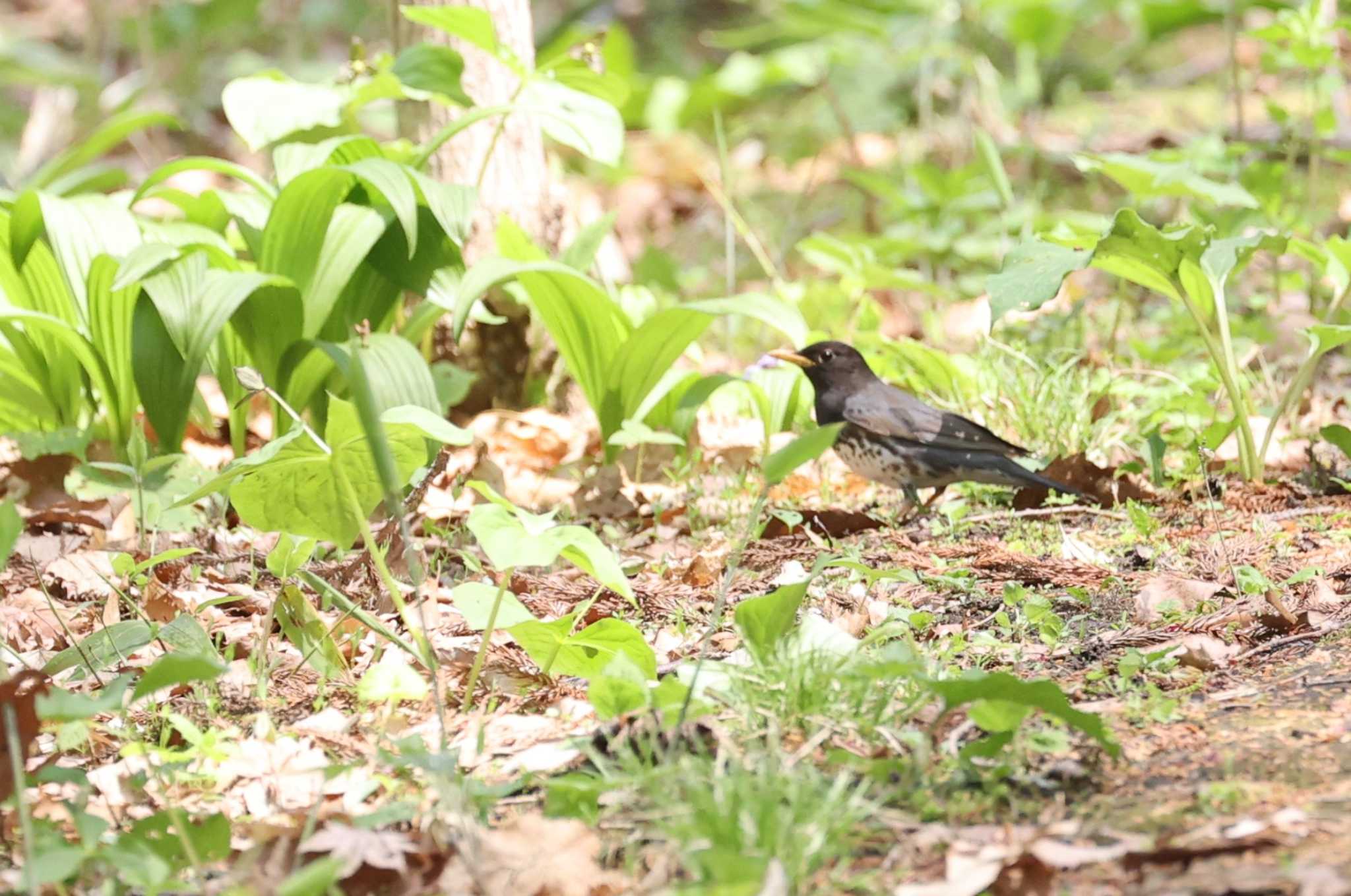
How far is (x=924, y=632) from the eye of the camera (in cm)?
245

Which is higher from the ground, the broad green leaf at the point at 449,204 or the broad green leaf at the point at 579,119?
the broad green leaf at the point at 579,119

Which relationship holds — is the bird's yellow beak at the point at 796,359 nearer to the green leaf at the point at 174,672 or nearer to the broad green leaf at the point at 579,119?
the broad green leaf at the point at 579,119

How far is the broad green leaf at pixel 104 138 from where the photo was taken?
13.5 feet

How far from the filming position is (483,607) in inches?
83.8

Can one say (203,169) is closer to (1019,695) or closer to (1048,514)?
(1048,514)

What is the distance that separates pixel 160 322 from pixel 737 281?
3.26 metres

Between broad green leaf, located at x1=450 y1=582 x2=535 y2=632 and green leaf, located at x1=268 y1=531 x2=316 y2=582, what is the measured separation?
1.07 ft

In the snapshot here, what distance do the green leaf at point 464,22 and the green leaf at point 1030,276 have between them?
5.12ft

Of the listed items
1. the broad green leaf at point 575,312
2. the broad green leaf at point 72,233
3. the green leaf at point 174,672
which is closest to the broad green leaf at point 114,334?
the broad green leaf at point 72,233

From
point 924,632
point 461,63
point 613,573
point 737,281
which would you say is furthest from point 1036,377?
point 737,281

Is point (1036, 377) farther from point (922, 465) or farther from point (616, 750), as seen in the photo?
point (616, 750)

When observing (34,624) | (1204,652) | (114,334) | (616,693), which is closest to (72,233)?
(114,334)

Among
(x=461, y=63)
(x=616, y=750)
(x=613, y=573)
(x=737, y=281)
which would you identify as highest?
(x=461, y=63)

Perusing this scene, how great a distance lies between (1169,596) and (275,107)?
2719 millimetres
